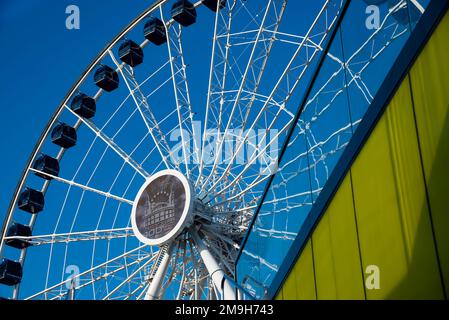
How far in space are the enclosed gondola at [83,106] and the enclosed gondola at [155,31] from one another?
9.83 feet

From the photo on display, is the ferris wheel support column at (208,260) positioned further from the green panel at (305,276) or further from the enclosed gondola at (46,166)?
the green panel at (305,276)

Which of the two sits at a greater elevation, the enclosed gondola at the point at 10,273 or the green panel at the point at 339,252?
the enclosed gondola at the point at 10,273

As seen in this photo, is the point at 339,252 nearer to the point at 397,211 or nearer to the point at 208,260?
the point at 397,211

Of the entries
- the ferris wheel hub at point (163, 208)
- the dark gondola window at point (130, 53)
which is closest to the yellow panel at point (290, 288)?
the ferris wheel hub at point (163, 208)

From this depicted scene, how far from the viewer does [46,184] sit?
1096 inches

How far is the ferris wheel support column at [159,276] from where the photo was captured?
21.7 metres

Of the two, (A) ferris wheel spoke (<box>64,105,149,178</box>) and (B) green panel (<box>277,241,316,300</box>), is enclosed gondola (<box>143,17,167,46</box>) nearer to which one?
(A) ferris wheel spoke (<box>64,105,149,178</box>)

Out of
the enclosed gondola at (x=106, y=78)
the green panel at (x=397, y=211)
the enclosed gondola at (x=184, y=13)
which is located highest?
the enclosed gondola at (x=184, y=13)

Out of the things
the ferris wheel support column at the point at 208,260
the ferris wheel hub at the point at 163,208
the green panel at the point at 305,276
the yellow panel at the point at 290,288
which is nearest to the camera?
the green panel at the point at 305,276

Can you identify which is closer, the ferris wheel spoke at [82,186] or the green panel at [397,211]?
the green panel at [397,211]

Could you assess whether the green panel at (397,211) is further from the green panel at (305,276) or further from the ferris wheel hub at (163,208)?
the ferris wheel hub at (163,208)

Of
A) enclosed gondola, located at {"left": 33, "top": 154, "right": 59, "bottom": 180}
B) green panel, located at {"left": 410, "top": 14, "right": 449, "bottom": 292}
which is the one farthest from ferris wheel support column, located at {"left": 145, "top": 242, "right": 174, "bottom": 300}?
green panel, located at {"left": 410, "top": 14, "right": 449, "bottom": 292}

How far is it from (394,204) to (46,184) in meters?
22.4

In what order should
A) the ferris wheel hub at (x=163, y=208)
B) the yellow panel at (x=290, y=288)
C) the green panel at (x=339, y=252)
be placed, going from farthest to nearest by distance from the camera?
the ferris wheel hub at (x=163, y=208)
the yellow panel at (x=290, y=288)
the green panel at (x=339, y=252)
